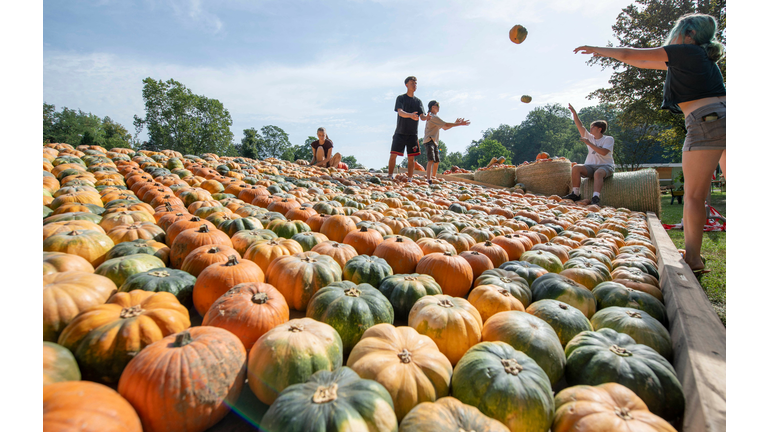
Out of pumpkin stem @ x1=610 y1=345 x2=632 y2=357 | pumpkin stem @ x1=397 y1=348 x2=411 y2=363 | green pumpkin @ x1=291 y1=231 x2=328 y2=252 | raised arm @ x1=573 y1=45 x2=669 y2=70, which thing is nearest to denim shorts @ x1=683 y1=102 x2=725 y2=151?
raised arm @ x1=573 y1=45 x2=669 y2=70

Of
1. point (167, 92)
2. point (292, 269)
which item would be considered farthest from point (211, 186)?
point (167, 92)

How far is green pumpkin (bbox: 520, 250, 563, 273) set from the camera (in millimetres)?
3246

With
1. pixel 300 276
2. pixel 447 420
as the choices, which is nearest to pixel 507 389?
pixel 447 420

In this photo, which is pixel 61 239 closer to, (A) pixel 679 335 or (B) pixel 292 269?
→ (B) pixel 292 269

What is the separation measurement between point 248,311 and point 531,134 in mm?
94384

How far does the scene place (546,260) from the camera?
3.30 metres

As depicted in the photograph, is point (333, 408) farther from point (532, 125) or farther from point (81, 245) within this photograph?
point (532, 125)

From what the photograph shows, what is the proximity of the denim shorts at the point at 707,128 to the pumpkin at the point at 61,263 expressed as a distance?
5.24 meters

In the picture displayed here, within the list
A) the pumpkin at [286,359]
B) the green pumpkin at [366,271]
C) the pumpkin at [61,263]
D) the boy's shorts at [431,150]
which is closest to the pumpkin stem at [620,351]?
the pumpkin at [286,359]

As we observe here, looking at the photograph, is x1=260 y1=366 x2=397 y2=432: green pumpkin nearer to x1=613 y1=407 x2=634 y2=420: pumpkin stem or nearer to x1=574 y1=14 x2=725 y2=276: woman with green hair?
x1=613 y1=407 x2=634 y2=420: pumpkin stem

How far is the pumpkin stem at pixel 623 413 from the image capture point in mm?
1331

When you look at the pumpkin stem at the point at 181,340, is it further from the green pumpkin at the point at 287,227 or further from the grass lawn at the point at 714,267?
the grass lawn at the point at 714,267

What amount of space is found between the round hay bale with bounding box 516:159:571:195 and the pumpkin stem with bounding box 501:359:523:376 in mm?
11189

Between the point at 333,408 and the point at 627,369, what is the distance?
144 cm
